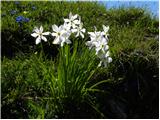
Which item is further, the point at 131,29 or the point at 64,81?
the point at 131,29

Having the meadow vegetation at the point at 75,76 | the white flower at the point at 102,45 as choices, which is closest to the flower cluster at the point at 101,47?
the white flower at the point at 102,45

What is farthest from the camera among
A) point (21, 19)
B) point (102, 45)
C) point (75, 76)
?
point (21, 19)

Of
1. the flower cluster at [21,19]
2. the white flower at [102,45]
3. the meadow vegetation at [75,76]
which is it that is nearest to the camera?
the white flower at [102,45]

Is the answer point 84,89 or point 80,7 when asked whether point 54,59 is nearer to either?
point 84,89

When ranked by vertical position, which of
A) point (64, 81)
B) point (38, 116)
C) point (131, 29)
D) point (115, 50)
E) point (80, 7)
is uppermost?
point (80, 7)

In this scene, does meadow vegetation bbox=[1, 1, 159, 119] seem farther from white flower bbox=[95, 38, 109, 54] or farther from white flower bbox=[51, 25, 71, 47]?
white flower bbox=[95, 38, 109, 54]

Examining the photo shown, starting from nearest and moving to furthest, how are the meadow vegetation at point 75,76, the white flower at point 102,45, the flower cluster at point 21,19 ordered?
the white flower at point 102,45
the meadow vegetation at point 75,76
the flower cluster at point 21,19

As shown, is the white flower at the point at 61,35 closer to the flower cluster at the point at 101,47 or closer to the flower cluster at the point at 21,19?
the flower cluster at the point at 101,47

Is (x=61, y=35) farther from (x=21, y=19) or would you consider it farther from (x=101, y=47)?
(x=21, y=19)

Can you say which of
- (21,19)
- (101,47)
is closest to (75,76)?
(101,47)

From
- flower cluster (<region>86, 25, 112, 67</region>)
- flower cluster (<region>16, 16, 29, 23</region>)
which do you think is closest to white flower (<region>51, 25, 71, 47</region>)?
flower cluster (<region>86, 25, 112, 67</region>)

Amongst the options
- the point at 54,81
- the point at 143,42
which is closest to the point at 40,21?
the point at 143,42
